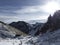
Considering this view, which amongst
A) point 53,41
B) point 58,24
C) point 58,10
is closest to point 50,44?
point 53,41

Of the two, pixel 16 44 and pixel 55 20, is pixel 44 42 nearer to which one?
pixel 16 44

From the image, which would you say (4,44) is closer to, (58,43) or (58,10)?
Result: (58,43)

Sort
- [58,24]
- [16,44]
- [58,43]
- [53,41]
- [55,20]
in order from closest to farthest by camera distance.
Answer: [58,43]
[53,41]
[16,44]
[58,24]
[55,20]

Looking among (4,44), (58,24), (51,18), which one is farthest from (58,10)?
(4,44)

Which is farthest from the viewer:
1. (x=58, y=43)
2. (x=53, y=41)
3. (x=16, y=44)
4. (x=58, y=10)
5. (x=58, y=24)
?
(x=58, y=10)

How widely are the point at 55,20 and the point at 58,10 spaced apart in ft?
50.5

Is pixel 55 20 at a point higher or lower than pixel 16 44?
higher

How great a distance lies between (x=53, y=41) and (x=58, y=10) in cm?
6316

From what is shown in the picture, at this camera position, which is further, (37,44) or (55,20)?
(55,20)

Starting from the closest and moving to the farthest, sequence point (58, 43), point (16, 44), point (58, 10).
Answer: point (58, 43) < point (16, 44) < point (58, 10)

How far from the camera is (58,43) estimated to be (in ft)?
342

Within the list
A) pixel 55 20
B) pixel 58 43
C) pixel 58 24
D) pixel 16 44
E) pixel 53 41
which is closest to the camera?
pixel 58 43

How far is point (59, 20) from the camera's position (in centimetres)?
15250

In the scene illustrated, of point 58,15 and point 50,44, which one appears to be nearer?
point 50,44
